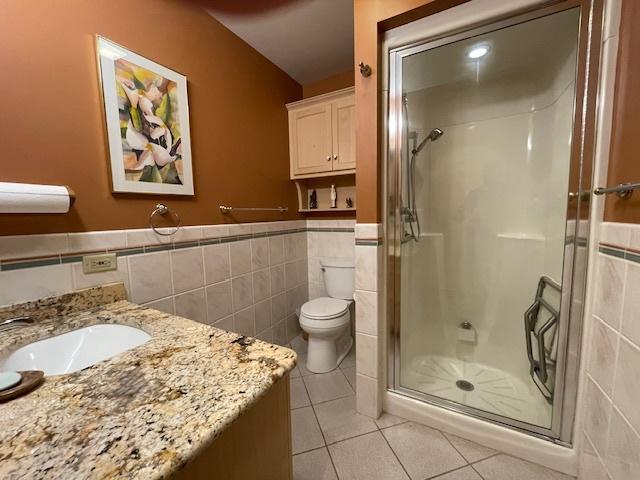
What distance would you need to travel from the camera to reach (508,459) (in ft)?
3.73

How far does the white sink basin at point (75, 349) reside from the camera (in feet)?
2.29

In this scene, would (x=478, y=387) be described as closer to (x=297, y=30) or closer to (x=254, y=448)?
(x=254, y=448)

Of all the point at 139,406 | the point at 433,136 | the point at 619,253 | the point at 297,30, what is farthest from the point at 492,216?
the point at 139,406

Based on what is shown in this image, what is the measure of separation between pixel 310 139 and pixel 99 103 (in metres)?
1.33

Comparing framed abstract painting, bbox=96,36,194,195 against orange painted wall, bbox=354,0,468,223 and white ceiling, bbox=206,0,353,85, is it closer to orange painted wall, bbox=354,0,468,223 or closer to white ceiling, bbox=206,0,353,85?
white ceiling, bbox=206,0,353,85

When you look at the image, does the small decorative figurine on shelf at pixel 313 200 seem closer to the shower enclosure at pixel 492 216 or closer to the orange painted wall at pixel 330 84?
the orange painted wall at pixel 330 84

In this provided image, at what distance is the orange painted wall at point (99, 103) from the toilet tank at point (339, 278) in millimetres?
745

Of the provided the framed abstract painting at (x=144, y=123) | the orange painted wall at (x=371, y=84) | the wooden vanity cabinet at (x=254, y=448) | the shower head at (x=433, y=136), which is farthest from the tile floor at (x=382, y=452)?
the shower head at (x=433, y=136)

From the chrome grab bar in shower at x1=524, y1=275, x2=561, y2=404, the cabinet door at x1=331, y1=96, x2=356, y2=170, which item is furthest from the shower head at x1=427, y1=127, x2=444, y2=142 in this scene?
the chrome grab bar in shower at x1=524, y1=275, x2=561, y2=404

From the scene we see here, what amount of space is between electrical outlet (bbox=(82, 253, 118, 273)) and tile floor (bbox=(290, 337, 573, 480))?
115cm

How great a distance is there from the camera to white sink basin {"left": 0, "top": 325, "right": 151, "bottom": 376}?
0.70 m

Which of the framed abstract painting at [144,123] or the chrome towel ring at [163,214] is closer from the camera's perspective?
the framed abstract painting at [144,123]

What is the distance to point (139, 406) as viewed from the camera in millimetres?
453

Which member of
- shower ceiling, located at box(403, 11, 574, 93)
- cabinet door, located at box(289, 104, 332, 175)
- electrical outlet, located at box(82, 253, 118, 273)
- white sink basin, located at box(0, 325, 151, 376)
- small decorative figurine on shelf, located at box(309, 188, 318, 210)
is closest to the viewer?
white sink basin, located at box(0, 325, 151, 376)
